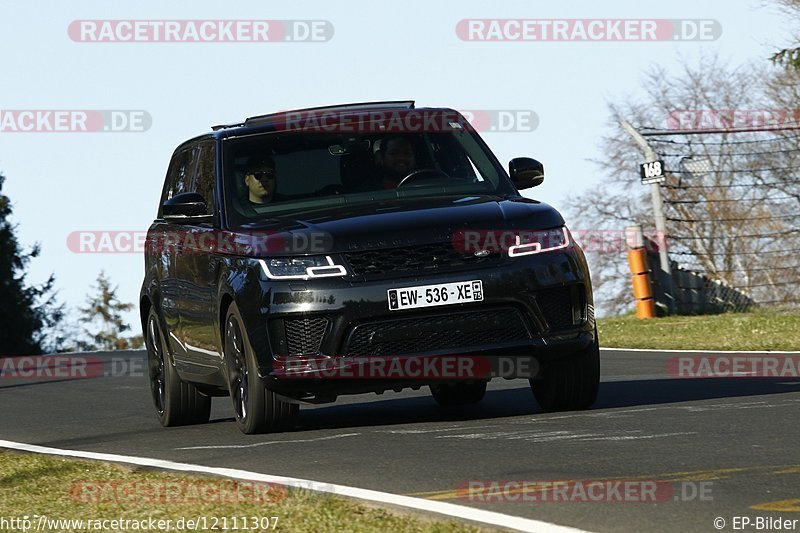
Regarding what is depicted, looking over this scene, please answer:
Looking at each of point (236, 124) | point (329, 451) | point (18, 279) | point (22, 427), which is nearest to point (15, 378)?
point (22, 427)

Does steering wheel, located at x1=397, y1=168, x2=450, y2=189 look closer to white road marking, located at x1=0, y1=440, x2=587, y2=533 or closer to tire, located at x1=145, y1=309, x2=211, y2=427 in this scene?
tire, located at x1=145, y1=309, x2=211, y2=427

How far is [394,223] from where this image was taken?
9.52 metres

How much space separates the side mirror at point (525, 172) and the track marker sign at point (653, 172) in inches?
558

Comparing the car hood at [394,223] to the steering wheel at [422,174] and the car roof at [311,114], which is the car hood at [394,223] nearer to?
the steering wheel at [422,174]

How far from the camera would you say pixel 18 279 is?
64625 mm

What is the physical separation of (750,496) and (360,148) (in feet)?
16.7

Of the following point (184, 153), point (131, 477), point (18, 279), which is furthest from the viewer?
point (18, 279)

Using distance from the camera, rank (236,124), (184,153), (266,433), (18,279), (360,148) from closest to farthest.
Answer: (266,433), (360,148), (236,124), (184,153), (18,279)

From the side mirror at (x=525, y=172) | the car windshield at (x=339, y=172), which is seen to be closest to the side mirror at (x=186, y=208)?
the car windshield at (x=339, y=172)

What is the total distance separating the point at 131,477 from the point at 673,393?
4707 mm

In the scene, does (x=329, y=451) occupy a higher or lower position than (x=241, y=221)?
lower

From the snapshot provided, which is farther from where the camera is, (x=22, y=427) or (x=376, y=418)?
(x=22, y=427)

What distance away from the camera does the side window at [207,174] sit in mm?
10828

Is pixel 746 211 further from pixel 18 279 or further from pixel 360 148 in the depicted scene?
pixel 18 279
